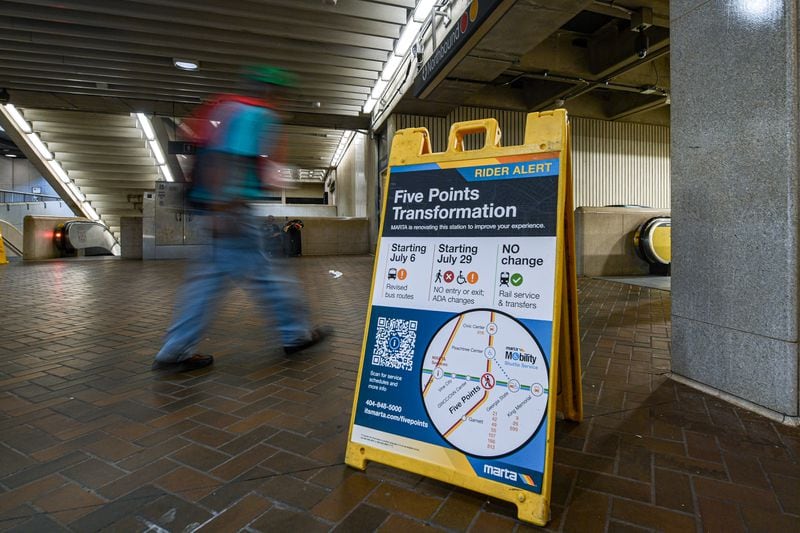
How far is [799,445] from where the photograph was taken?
6.34ft

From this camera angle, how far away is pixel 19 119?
1398 cm

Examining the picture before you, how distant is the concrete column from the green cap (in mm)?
2528

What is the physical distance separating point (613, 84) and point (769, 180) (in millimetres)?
10413

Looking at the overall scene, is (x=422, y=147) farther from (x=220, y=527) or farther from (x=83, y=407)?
(x=83, y=407)

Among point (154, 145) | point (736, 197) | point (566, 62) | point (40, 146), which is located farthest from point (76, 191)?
point (736, 197)

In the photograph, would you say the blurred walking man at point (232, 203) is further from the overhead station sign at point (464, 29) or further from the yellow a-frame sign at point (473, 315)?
the overhead station sign at point (464, 29)

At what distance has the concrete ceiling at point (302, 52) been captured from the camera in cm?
774

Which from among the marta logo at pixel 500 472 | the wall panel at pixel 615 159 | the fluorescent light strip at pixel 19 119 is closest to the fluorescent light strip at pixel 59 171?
the fluorescent light strip at pixel 19 119

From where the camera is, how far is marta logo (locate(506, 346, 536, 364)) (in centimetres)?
150

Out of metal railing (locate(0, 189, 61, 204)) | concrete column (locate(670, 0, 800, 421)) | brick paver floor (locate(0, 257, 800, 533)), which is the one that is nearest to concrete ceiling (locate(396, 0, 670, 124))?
concrete column (locate(670, 0, 800, 421))

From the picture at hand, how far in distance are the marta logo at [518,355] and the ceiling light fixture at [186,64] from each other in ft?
36.5

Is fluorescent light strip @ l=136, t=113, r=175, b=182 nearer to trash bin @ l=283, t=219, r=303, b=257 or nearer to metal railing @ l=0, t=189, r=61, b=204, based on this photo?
trash bin @ l=283, t=219, r=303, b=257

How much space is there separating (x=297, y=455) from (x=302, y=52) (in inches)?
393

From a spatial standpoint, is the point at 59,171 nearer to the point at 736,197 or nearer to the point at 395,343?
the point at 395,343
